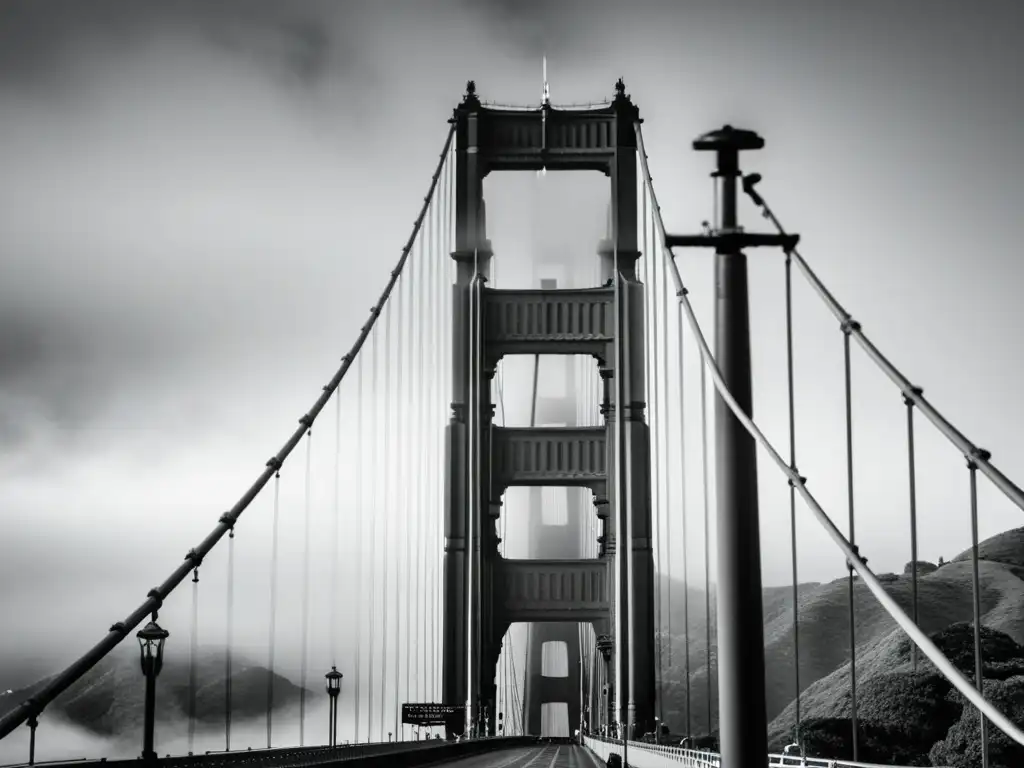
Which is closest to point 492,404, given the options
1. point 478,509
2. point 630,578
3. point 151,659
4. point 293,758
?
point 478,509

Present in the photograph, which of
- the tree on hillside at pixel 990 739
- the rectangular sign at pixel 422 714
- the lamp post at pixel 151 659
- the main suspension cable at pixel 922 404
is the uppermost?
the main suspension cable at pixel 922 404

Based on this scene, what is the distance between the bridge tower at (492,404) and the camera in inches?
1713

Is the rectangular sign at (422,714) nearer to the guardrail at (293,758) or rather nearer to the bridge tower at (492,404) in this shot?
the bridge tower at (492,404)

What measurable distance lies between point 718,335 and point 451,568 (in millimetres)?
36295

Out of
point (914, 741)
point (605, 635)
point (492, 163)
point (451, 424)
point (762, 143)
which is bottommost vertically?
point (914, 741)

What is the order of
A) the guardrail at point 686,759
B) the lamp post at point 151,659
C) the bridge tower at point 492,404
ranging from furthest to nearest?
the bridge tower at point 492,404, the guardrail at point 686,759, the lamp post at point 151,659

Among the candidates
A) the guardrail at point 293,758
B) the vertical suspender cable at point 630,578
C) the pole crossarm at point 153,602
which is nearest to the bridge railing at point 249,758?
the guardrail at point 293,758

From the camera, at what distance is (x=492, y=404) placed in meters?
45.0

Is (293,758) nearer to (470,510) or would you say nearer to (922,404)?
(470,510)

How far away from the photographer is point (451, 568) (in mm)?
43656

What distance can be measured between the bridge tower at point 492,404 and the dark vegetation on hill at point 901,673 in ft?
23.5

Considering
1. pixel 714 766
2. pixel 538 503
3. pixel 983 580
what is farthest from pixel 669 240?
pixel 983 580

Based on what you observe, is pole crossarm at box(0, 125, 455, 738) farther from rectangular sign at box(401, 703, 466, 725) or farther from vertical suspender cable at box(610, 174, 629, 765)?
rectangular sign at box(401, 703, 466, 725)

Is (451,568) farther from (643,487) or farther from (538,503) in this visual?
(538,503)
